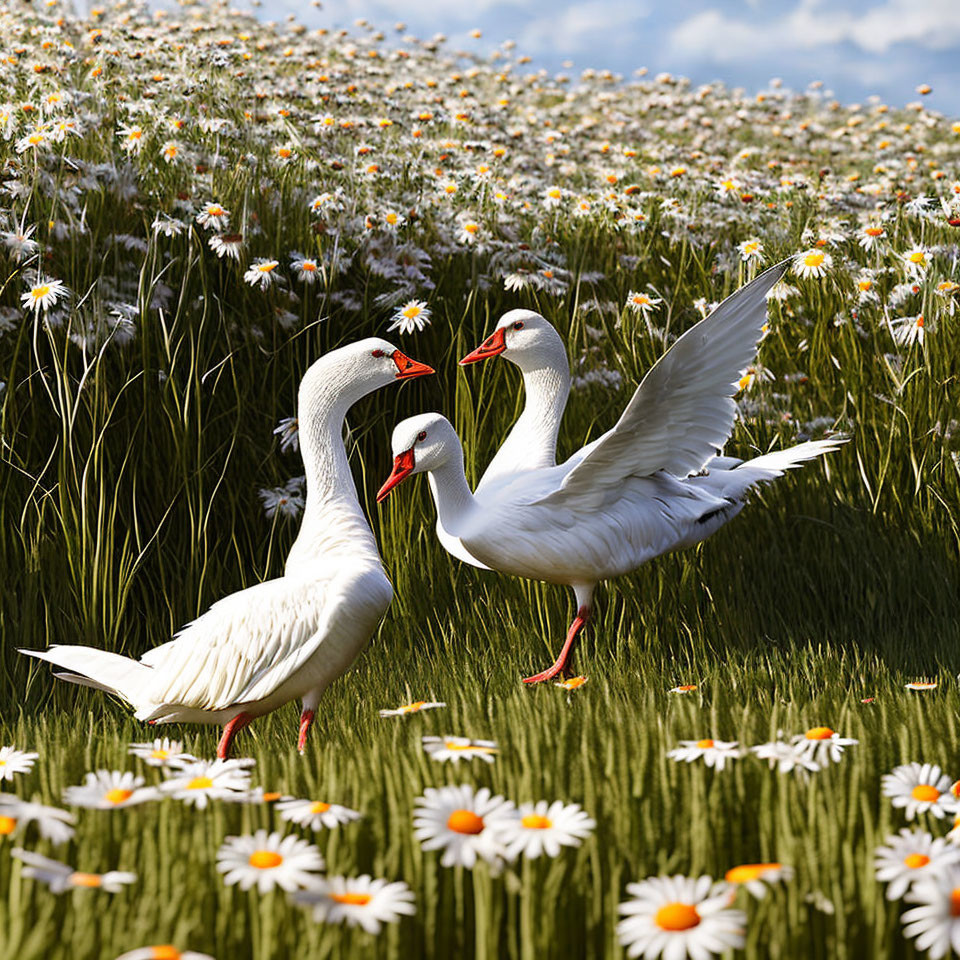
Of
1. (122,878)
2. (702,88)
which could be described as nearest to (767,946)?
(122,878)

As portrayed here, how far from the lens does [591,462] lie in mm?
3598

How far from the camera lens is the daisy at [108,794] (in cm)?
196

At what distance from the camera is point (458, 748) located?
2328 mm

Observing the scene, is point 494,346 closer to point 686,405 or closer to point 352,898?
point 686,405

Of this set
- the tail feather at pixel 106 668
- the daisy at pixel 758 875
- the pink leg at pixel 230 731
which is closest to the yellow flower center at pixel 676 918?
the daisy at pixel 758 875

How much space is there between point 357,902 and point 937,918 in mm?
935

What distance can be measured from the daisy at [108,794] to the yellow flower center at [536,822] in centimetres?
73

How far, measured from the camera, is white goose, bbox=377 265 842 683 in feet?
11.1

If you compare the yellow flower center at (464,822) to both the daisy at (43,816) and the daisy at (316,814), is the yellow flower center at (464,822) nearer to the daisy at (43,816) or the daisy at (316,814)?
the daisy at (316,814)

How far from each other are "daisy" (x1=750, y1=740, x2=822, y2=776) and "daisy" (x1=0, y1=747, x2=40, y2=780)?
5.80 ft

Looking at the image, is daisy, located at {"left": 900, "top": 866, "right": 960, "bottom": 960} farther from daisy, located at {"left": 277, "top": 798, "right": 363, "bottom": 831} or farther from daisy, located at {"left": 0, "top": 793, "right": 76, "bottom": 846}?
daisy, located at {"left": 0, "top": 793, "right": 76, "bottom": 846}

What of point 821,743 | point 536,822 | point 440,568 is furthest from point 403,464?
point 536,822

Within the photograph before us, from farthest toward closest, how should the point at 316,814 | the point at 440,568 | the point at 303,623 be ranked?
the point at 440,568
the point at 303,623
the point at 316,814

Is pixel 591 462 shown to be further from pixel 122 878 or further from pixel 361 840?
A: pixel 122 878
